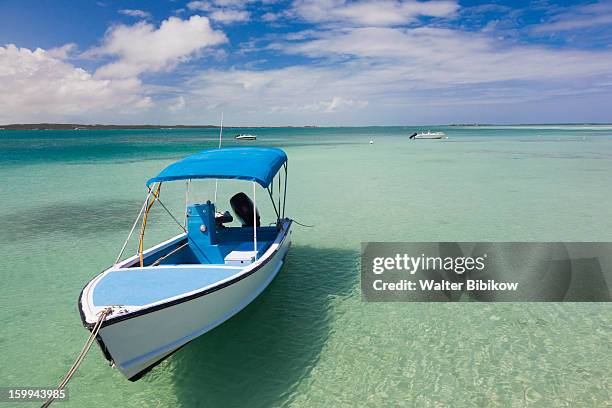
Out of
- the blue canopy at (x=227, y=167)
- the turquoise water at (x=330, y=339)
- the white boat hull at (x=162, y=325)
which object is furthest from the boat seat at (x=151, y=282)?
the blue canopy at (x=227, y=167)

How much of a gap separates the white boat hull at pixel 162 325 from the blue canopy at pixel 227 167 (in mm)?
2175

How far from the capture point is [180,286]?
596 centimetres

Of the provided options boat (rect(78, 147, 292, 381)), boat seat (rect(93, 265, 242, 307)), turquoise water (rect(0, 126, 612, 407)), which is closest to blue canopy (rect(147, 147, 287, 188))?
boat (rect(78, 147, 292, 381))

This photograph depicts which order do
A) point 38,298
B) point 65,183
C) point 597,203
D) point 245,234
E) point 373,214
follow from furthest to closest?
point 65,183 → point 597,203 → point 373,214 → point 245,234 → point 38,298

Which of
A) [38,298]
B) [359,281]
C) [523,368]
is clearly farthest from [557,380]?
[38,298]

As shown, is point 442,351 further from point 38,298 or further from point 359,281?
point 38,298

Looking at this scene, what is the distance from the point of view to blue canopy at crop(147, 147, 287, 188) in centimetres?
788

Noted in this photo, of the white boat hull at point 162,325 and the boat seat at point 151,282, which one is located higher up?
the boat seat at point 151,282

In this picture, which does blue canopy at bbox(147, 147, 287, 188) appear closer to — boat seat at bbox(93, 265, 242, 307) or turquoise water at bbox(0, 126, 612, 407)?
boat seat at bbox(93, 265, 242, 307)

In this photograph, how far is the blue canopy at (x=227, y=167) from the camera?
7875 mm

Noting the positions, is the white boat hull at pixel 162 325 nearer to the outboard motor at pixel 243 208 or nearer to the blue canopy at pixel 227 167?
the blue canopy at pixel 227 167

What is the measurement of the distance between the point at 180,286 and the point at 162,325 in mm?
754

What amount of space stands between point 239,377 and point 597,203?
713 inches

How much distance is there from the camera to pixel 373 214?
15945 mm
